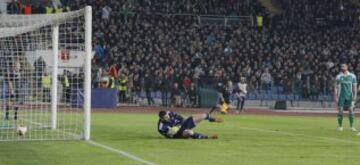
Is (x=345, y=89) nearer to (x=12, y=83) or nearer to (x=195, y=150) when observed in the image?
(x=195, y=150)

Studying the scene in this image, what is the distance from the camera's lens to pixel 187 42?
164 feet

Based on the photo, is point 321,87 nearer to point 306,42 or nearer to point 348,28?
point 306,42

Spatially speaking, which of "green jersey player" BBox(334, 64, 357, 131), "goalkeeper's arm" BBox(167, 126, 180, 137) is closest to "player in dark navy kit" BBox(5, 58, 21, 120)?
"goalkeeper's arm" BBox(167, 126, 180, 137)

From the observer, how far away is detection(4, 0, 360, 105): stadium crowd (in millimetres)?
44562

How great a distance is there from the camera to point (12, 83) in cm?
2491

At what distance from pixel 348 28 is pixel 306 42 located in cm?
520

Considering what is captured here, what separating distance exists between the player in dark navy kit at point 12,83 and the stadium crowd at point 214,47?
15.1 m

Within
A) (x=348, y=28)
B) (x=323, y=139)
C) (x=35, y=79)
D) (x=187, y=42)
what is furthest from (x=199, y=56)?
(x=323, y=139)

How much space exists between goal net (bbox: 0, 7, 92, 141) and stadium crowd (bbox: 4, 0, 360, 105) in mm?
14216

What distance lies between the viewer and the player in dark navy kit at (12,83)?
23859mm

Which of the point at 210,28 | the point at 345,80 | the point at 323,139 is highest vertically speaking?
the point at 210,28

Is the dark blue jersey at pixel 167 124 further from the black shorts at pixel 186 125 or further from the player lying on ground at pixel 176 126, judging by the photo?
the black shorts at pixel 186 125

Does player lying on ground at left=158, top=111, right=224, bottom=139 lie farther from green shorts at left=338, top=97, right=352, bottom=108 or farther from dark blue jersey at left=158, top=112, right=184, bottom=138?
green shorts at left=338, top=97, right=352, bottom=108

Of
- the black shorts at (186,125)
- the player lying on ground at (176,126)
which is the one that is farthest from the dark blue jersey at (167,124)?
the black shorts at (186,125)
